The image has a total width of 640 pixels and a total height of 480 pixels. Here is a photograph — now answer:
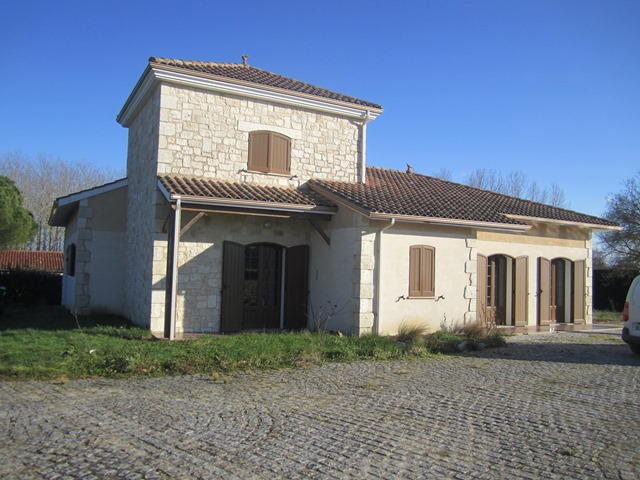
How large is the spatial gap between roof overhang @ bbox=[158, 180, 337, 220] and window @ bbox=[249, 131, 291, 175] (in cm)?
177

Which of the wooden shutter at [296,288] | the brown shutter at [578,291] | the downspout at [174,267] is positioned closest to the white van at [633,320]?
the brown shutter at [578,291]

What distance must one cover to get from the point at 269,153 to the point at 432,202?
441 cm

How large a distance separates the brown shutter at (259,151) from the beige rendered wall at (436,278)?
12.1ft

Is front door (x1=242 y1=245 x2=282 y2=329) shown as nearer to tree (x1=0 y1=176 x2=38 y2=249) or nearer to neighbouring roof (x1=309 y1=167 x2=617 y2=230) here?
neighbouring roof (x1=309 y1=167 x2=617 y2=230)

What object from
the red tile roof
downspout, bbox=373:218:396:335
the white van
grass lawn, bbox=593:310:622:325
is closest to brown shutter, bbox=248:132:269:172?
the red tile roof

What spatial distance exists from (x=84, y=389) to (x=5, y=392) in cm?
93

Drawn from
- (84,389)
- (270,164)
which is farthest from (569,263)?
(84,389)

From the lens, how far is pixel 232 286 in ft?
42.1

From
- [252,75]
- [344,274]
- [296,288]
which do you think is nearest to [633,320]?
[344,274]

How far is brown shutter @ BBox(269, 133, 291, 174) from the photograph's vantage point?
546 inches

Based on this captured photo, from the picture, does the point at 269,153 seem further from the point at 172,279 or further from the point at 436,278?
the point at 436,278

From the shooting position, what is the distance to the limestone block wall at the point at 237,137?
42.0 feet

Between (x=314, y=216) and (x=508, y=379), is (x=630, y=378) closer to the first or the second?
(x=508, y=379)

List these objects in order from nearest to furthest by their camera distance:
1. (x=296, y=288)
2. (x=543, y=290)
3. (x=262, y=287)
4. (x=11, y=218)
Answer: (x=262, y=287) < (x=296, y=288) < (x=543, y=290) < (x=11, y=218)
